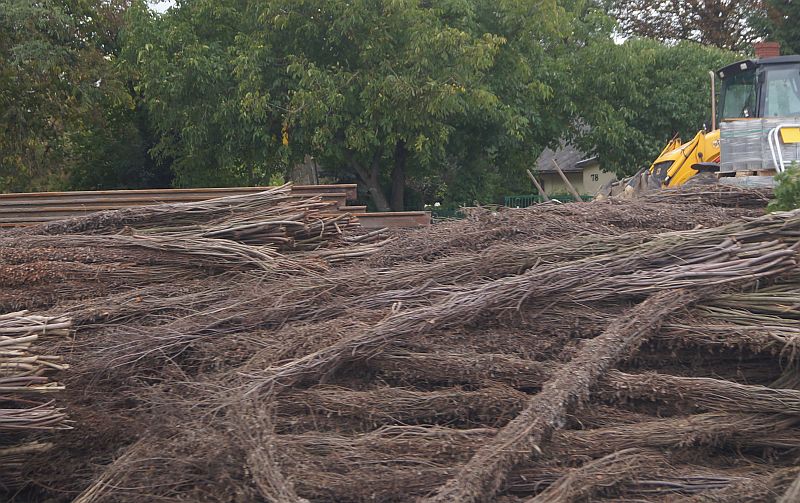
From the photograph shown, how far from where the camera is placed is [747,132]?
29.7 feet

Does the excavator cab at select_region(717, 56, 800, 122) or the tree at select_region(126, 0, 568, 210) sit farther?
the tree at select_region(126, 0, 568, 210)

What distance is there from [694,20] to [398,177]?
19166mm

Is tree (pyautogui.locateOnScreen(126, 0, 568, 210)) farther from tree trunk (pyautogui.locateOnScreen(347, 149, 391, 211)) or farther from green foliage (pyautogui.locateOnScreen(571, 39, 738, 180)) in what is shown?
green foliage (pyautogui.locateOnScreen(571, 39, 738, 180))

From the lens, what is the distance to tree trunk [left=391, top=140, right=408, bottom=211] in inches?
628

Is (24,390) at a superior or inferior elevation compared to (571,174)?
inferior

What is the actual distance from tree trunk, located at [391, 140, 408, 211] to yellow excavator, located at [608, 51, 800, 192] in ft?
15.8

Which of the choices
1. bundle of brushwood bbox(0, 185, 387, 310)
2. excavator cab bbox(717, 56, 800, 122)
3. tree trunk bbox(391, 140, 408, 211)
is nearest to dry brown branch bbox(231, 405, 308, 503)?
bundle of brushwood bbox(0, 185, 387, 310)

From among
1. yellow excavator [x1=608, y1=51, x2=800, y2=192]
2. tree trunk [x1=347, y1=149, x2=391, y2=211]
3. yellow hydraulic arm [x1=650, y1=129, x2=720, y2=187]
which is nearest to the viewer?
yellow excavator [x1=608, y1=51, x2=800, y2=192]

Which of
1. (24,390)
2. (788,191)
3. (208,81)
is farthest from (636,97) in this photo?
(24,390)

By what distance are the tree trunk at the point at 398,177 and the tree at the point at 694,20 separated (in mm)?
15578

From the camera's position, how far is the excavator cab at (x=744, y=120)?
8.99m

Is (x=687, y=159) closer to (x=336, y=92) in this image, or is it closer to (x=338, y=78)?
(x=336, y=92)

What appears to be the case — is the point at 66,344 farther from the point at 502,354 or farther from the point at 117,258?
the point at 502,354

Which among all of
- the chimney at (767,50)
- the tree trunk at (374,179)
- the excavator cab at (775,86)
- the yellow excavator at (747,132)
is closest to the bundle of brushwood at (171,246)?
the yellow excavator at (747,132)
